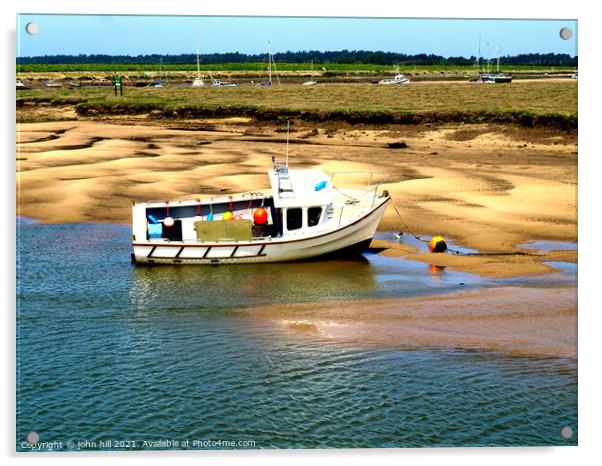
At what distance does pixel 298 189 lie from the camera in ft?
90.3

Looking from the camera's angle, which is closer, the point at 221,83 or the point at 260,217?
the point at 260,217

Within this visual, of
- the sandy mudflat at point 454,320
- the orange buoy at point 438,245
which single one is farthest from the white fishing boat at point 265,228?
the sandy mudflat at point 454,320

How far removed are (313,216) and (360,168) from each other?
13.2 meters

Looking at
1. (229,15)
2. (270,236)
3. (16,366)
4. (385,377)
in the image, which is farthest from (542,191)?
(16,366)

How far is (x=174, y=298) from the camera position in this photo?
2397 centimetres

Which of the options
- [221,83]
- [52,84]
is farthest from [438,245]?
[221,83]

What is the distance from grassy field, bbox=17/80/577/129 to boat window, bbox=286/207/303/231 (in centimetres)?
1525

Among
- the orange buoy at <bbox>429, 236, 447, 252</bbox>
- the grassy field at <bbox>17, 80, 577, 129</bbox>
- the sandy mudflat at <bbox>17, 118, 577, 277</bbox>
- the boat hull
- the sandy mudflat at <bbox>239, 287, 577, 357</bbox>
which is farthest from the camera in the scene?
the grassy field at <bbox>17, 80, 577, 129</bbox>

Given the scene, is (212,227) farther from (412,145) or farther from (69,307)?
(412,145)

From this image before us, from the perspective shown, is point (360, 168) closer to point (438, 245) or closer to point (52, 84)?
point (438, 245)

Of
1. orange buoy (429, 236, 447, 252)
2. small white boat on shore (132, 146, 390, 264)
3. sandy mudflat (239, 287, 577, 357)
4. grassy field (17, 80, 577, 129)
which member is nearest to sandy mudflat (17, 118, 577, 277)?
orange buoy (429, 236, 447, 252)

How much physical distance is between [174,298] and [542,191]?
1565 centimetres

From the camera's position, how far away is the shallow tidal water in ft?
51.8

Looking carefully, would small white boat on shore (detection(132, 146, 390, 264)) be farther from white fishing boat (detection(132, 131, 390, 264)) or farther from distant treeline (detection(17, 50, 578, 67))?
distant treeline (detection(17, 50, 578, 67))
